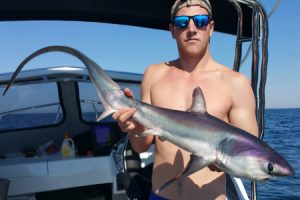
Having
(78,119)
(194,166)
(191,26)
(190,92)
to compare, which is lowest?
(78,119)

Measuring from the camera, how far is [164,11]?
433 cm

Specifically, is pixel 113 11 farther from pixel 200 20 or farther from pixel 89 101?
pixel 89 101

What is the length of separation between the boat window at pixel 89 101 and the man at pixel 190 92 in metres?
4.09

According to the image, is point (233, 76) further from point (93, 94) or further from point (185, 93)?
point (93, 94)

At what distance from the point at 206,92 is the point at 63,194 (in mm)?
4440

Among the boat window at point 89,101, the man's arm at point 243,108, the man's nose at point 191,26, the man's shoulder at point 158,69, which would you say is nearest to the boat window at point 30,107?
the boat window at point 89,101

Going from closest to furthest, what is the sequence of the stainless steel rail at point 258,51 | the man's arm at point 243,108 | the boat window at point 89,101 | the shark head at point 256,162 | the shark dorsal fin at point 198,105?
the shark head at point 256,162
the shark dorsal fin at point 198,105
the man's arm at point 243,108
the stainless steel rail at point 258,51
the boat window at point 89,101

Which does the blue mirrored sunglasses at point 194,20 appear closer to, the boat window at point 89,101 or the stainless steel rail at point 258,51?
the stainless steel rail at point 258,51

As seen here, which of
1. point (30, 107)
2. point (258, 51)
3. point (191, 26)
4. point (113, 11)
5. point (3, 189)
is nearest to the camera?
point (191, 26)

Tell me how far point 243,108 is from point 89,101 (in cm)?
558

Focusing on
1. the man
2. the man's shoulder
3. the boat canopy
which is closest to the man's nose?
the man

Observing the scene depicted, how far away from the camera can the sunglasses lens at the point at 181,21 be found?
288 cm

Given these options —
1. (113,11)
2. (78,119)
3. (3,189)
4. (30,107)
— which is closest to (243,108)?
(113,11)

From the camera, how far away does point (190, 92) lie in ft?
10.1
